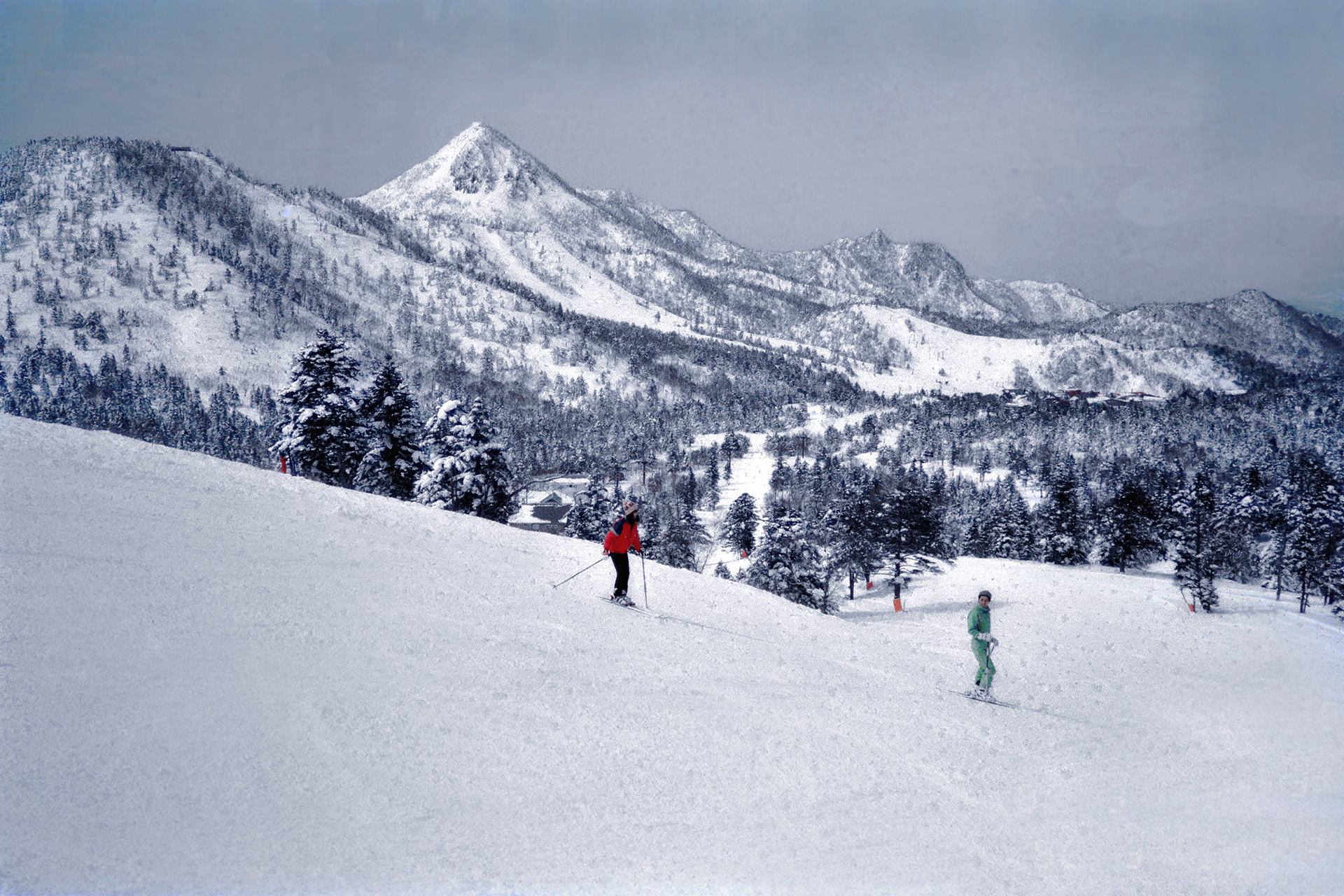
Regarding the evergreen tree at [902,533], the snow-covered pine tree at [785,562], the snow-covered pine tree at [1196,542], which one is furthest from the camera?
the evergreen tree at [902,533]

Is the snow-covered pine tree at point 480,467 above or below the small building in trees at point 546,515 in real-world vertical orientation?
above

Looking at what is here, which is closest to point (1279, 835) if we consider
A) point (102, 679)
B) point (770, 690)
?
point (770, 690)

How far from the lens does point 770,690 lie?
33.8 feet

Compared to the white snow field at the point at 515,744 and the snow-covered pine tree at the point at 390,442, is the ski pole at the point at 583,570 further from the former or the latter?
the snow-covered pine tree at the point at 390,442

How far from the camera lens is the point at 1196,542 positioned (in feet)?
192

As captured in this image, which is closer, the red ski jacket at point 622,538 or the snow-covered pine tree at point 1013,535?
the red ski jacket at point 622,538

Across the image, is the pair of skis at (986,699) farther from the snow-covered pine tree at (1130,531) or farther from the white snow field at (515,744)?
the snow-covered pine tree at (1130,531)

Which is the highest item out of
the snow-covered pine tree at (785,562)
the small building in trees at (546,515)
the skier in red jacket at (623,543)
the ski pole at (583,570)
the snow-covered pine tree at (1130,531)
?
the snow-covered pine tree at (1130,531)

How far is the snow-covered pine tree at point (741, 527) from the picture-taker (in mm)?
66938

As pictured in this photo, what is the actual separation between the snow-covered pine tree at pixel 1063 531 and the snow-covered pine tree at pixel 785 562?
117 ft

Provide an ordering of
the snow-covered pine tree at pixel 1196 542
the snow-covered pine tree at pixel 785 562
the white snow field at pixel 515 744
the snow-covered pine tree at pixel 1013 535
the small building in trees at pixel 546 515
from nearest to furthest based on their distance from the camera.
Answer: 1. the white snow field at pixel 515 744
2. the snow-covered pine tree at pixel 1196 542
3. the snow-covered pine tree at pixel 785 562
4. the snow-covered pine tree at pixel 1013 535
5. the small building in trees at pixel 546 515

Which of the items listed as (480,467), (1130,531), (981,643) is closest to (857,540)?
(480,467)

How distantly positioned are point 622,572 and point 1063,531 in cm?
6768

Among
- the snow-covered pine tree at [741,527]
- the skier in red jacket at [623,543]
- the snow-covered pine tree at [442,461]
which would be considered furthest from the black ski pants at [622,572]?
the snow-covered pine tree at [741,527]
